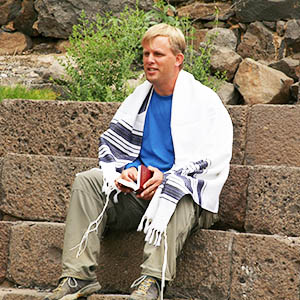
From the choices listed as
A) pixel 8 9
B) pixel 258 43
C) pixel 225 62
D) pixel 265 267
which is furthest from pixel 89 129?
pixel 8 9

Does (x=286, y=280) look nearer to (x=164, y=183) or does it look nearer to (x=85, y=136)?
(x=164, y=183)

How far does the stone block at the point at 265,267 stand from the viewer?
12.7 feet

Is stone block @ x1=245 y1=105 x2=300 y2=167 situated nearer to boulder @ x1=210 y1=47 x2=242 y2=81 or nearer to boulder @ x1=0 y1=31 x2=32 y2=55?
boulder @ x1=210 y1=47 x2=242 y2=81

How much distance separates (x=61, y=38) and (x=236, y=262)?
5666 mm

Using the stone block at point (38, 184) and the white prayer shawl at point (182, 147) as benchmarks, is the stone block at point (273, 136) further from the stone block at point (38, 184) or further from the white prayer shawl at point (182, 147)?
the stone block at point (38, 184)

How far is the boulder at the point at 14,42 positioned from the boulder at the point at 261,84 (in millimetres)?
3285

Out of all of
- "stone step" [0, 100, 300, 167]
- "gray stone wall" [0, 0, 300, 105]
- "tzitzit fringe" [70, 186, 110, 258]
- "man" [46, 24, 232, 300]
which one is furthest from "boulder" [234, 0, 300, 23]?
"tzitzit fringe" [70, 186, 110, 258]

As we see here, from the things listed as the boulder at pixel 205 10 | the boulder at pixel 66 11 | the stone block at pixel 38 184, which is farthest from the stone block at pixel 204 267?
the boulder at pixel 66 11

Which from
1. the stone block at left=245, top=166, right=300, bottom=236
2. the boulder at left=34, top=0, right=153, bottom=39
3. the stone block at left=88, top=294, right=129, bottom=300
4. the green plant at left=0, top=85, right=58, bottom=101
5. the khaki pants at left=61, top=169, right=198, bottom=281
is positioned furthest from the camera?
the boulder at left=34, top=0, right=153, bottom=39

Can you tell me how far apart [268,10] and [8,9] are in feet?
11.2

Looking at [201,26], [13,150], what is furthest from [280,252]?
[201,26]

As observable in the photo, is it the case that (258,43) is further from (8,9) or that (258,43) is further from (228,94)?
(8,9)

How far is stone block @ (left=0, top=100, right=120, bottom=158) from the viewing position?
4.93m

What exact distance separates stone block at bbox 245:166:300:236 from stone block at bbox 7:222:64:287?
1.20 meters
